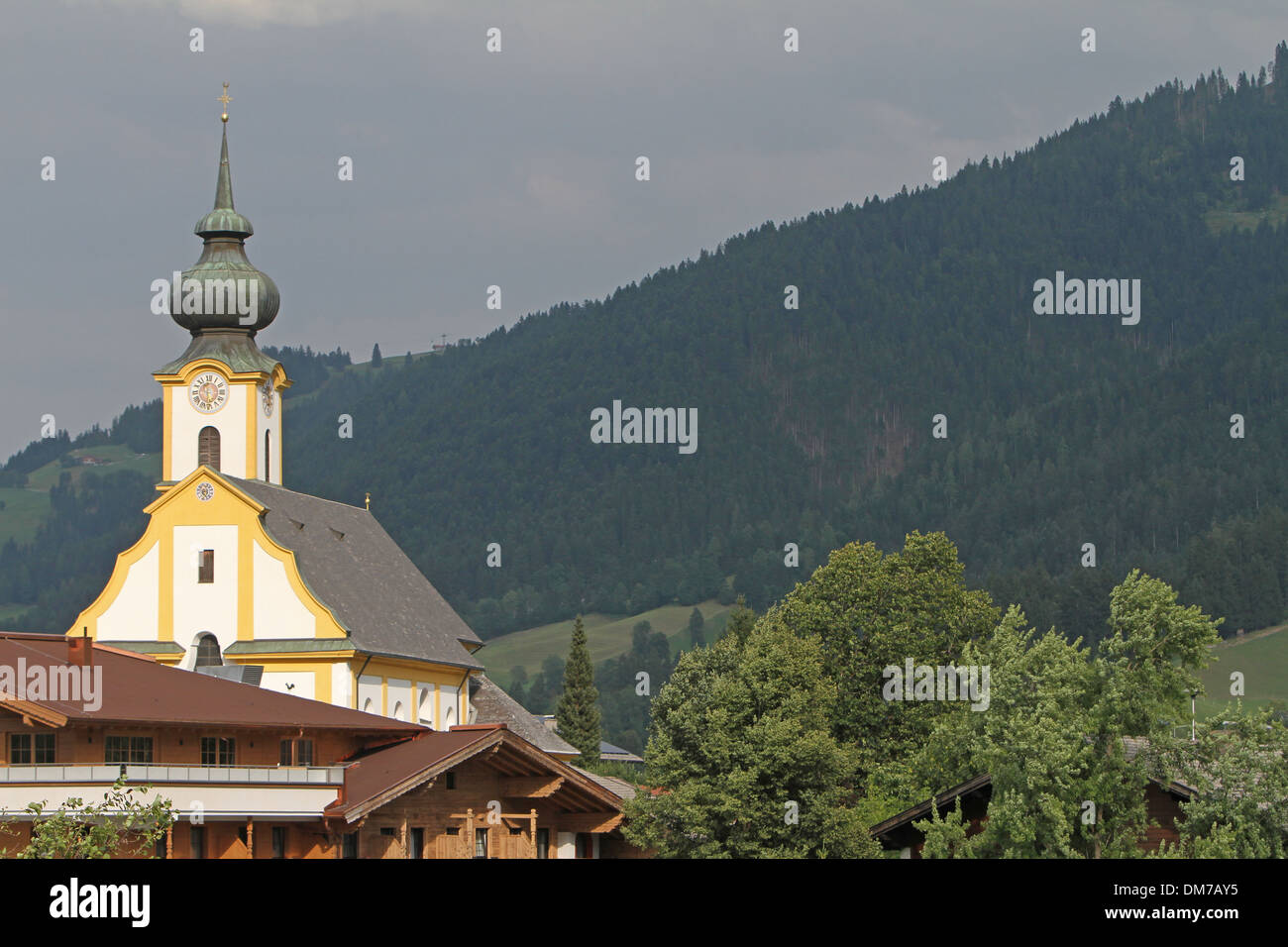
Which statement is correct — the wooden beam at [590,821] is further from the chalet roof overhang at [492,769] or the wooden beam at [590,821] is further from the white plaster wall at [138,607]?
the white plaster wall at [138,607]

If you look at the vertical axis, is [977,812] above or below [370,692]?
below

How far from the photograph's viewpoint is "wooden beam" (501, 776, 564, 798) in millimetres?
54125

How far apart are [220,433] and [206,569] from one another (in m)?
7.63

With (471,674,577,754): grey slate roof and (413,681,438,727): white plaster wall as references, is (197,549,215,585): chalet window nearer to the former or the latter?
(413,681,438,727): white plaster wall

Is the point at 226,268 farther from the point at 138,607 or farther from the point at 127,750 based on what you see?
the point at 127,750

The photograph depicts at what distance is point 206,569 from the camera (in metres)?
68.7

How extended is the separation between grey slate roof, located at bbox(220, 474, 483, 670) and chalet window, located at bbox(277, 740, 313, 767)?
37.2 feet

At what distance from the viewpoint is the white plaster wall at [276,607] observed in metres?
66.5

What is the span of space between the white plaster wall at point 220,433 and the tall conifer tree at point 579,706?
5577 cm

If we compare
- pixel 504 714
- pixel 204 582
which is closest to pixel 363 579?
pixel 204 582

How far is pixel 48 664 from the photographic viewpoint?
49375 mm

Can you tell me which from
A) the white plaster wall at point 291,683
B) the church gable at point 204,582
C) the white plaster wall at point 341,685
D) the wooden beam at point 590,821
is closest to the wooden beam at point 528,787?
the wooden beam at point 590,821
